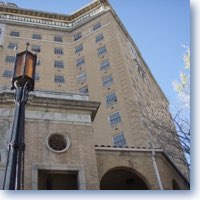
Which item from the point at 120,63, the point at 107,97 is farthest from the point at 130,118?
the point at 120,63

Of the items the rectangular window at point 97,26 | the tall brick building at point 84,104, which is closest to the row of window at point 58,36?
the rectangular window at point 97,26

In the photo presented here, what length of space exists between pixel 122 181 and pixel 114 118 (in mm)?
14864

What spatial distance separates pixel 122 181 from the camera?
47.3ft

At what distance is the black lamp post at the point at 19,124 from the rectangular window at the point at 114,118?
22.5 metres

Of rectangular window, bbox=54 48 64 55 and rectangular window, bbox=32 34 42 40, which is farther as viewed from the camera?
rectangular window, bbox=32 34 42 40

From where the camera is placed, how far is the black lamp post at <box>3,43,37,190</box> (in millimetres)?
5074

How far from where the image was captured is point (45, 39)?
132ft

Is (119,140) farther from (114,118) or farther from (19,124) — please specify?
(19,124)

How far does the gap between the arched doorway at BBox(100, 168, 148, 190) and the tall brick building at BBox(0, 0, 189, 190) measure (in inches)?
1.6

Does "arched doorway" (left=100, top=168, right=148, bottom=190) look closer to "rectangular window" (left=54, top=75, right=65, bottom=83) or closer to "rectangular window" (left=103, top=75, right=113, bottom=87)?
"rectangular window" (left=103, top=75, right=113, bottom=87)

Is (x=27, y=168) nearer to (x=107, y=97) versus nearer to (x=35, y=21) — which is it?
(x=107, y=97)

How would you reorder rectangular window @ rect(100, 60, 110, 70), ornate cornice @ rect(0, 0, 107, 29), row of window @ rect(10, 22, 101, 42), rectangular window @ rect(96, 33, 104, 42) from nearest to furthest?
rectangular window @ rect(100, 60, 110, 70) < rectangular window @ rect(96, 33, 104, 42) < row of window @ rect(10, 22, 101, 42) < ornate cornice @ rect(0, 0, 107, 29)

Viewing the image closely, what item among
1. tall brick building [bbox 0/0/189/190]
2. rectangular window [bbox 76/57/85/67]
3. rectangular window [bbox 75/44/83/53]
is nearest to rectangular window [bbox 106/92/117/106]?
tall brick building [bbox 0/0/189/190]

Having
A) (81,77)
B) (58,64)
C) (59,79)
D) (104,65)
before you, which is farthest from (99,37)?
(59,79)
